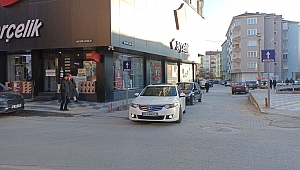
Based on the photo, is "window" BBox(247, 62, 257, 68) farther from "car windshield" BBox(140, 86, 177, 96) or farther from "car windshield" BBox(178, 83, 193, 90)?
"car windshield" BBox(140, 86, 177, 96)

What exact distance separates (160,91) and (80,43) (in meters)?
7.10

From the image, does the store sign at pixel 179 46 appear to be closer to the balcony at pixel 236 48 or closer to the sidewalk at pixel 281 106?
the sidewalk at pixel 281 106

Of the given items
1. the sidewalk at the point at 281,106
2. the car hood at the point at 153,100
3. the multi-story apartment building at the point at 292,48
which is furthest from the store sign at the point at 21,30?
the multi-story apartment building at the point at 292,48

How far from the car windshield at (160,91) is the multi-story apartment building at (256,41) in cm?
6032

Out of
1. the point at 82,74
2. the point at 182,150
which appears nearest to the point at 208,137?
the point at 182,150

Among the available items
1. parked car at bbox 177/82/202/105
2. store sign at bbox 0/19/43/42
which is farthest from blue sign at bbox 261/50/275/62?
store sign at bbox 0/19/43/42

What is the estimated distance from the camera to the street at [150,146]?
17.3ft

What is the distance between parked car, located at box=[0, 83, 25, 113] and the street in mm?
2009

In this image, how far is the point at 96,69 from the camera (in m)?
17.5

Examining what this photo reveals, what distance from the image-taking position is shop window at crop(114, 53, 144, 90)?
765 inches

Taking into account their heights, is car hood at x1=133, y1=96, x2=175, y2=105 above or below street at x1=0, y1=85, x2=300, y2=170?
above

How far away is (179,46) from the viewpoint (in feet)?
93.2

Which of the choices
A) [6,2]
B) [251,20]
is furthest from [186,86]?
[251,20]

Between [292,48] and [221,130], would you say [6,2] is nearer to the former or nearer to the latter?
[221,130]
